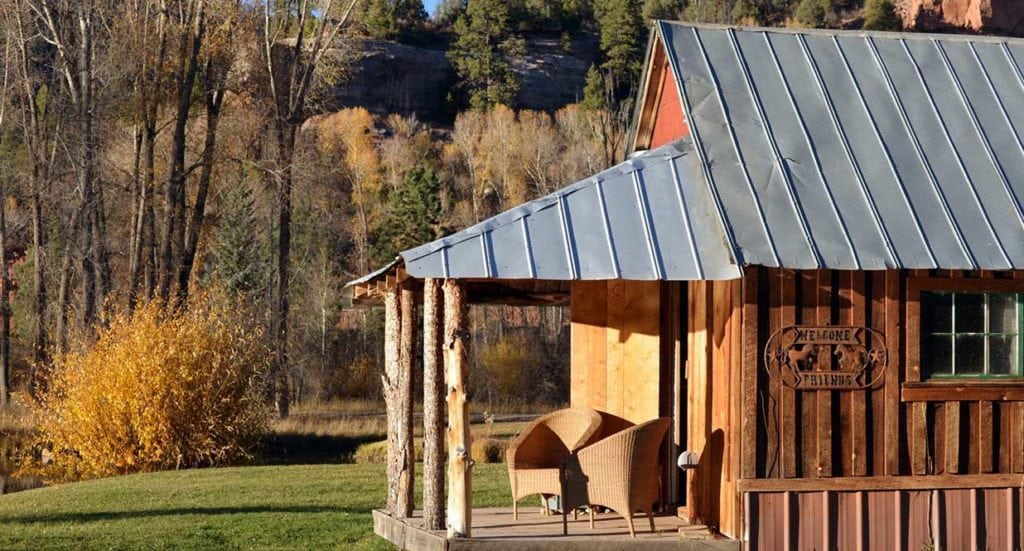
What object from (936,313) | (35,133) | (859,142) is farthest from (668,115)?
(35,133)

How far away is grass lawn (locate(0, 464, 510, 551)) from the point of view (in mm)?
13820

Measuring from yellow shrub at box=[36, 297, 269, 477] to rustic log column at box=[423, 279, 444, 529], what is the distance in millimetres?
12287

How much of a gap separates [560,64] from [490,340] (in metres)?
47.7

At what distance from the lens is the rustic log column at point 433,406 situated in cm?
1008

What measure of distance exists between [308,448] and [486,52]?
216 ft

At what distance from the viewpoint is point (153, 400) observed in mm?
21609

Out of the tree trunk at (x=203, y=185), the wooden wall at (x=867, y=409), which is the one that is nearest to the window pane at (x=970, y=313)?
the wooden wall at (x=867, y=409)

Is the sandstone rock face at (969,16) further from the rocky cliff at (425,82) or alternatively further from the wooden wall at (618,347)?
the wooden wall at (618,347)

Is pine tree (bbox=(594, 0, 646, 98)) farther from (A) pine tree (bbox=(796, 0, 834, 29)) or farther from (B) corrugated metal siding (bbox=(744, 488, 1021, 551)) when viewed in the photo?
(B) corrugated metal siding (bbox=(744, 488, 1021, 551))

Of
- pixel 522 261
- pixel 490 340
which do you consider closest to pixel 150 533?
→ pixel 522 261

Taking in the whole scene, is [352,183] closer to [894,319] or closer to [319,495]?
[319,495]

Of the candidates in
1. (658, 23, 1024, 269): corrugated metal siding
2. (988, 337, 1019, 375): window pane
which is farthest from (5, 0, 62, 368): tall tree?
(988, 337, 1019, 375): window pane

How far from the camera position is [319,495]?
1719cm

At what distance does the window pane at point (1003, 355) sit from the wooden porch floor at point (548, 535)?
245 cm
